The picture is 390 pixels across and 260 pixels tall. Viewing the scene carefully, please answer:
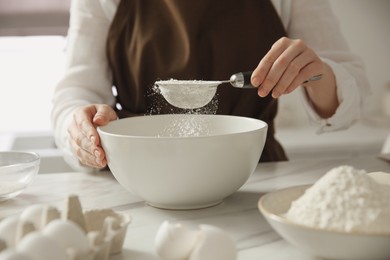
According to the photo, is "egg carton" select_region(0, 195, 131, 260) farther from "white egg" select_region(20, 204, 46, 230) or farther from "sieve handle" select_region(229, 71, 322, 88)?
"sieve handle" select_region(229, 71, 322, 88)

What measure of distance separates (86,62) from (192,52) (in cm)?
23

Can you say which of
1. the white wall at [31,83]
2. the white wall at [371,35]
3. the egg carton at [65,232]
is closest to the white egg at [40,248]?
the egg carton at [65,232]

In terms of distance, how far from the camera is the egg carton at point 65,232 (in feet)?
1.68

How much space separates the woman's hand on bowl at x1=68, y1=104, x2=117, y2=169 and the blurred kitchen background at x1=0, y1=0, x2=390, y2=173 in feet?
2.84

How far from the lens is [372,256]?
0.59m

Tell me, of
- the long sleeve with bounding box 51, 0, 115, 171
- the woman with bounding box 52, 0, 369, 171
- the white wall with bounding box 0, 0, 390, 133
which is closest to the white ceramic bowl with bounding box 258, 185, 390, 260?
the woman with bounding box 52, 0, 369, 171

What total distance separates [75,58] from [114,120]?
A: 37 cm

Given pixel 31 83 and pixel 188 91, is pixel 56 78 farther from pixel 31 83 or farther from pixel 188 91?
pixel 188 91

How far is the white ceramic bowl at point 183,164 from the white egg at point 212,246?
213mm

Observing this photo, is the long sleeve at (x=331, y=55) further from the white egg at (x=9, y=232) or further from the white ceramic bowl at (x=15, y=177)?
the white egg at (x=9, y=232)

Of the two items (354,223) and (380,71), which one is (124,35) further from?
(380,71)

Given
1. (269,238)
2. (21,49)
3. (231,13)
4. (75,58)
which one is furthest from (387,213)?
(21,49)

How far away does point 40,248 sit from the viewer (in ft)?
1.66

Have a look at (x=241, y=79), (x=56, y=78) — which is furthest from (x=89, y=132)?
(x=56, y=78)
